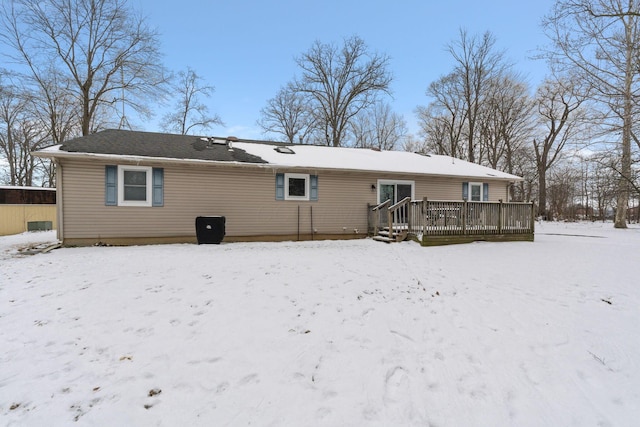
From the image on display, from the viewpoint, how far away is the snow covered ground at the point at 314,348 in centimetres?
211

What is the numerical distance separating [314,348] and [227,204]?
8052mm

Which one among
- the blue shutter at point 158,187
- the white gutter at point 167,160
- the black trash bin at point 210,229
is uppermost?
the white gutter at point 167,160

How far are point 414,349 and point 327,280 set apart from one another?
2261 mm

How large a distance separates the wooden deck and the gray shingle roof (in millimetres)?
5280

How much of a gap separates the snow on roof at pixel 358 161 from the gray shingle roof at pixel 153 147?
0.99m

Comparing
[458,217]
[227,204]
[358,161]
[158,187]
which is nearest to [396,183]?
[358,161]

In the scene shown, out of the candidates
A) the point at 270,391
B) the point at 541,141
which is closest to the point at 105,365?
the point at 270,391

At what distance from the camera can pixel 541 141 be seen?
25875 mm

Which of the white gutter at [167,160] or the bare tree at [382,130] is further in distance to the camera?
the bare tree at [382,130]

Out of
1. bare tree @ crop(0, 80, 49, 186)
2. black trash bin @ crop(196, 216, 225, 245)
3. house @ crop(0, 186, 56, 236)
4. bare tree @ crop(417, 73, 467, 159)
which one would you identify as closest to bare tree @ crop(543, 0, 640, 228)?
black trash bin @ crop(196, 216, 225, 245)

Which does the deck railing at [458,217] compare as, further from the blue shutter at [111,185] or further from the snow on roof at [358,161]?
the blue shutter at [111,185]

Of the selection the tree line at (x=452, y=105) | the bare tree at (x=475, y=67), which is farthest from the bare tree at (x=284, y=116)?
the bare tree at (x=475, y=67)

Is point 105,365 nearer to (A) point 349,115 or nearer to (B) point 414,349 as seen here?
(B) point 414,349

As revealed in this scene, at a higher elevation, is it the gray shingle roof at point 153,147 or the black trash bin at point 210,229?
the gray shingle roof at point 153,147
